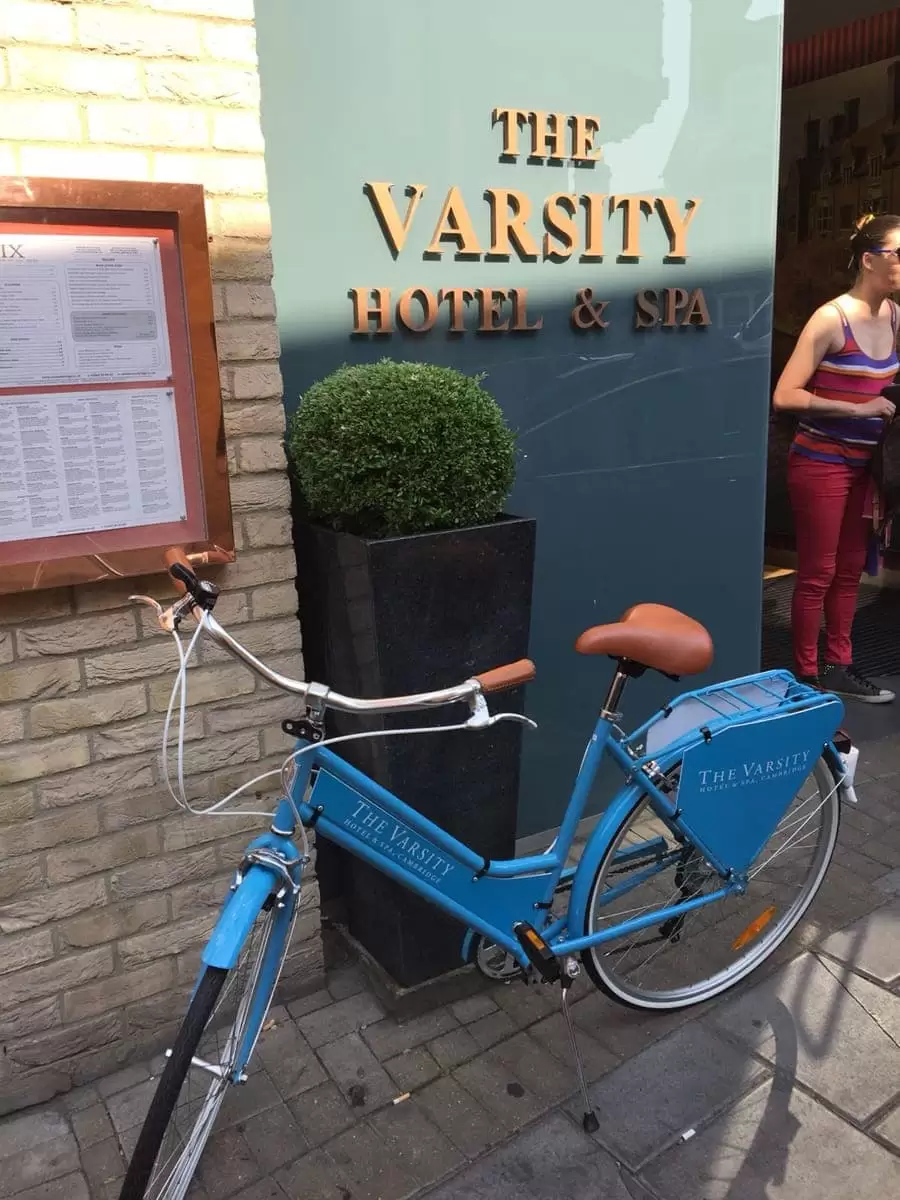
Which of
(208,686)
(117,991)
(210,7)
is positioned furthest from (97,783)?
(210,7)

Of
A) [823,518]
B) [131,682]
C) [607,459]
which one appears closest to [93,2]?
[131,682]

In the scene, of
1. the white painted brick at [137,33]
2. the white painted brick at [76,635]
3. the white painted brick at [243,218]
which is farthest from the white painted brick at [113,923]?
the white painted brick at [137,33]

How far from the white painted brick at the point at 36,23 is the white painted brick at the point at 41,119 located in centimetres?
12

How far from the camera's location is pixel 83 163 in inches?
86.7

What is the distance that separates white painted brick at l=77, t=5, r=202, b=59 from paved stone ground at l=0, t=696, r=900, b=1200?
2541 millimetres

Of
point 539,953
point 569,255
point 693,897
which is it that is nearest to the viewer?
point 539,953

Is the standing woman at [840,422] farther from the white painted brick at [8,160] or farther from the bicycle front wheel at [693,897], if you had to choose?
the white painted brick at [8,160]

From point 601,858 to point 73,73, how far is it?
2256mm

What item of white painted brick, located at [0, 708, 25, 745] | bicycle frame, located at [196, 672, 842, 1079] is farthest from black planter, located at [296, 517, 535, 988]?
white painted brick, located at [0, 708, 25, 745]

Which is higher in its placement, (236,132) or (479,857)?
(236,132)

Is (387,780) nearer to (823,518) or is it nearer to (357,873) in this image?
(357,873)

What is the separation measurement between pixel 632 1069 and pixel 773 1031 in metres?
0.44

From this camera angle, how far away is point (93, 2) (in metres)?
2.16

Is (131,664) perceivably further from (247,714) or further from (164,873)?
(164,873)
